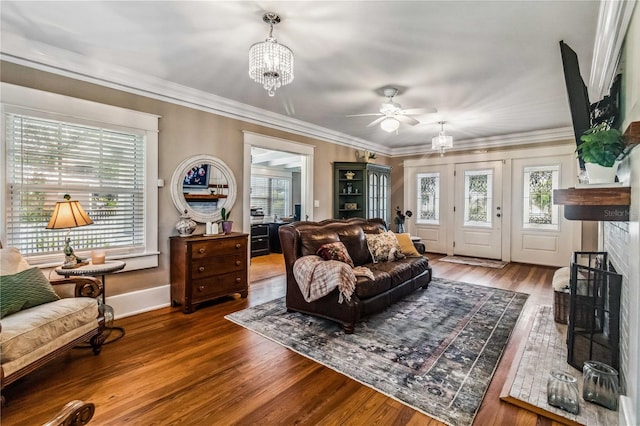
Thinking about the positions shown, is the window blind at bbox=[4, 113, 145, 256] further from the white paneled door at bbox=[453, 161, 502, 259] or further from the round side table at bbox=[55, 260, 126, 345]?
the white paneled door at bbox=[453, 161, 502, 259]

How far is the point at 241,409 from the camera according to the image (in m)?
1.81

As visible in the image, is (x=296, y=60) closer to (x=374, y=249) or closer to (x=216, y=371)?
(x=374, y=249)

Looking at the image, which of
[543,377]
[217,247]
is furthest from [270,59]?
[543,377]

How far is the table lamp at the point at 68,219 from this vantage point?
8.20 ft

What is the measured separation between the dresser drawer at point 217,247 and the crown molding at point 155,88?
1.70 m

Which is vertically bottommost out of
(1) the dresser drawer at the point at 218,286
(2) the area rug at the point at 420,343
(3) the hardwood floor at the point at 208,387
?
(3) the hardwood floor at the point at 208,387

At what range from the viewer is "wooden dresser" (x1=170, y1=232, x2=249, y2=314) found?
3.34 m

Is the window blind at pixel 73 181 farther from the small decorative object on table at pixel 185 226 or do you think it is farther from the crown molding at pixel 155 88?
the crown molding at pixel 155 88

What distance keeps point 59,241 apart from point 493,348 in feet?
13.2

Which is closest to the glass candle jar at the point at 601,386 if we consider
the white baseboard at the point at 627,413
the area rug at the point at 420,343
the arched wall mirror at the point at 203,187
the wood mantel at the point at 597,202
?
the white baseboard at the point at 627,413

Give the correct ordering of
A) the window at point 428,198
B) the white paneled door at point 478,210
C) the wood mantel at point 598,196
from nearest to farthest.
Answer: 1. the wood mantel at point 598,196
2. the white paneled door at point 478,210
3. the window at point 428,198

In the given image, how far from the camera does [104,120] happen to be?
3072mm

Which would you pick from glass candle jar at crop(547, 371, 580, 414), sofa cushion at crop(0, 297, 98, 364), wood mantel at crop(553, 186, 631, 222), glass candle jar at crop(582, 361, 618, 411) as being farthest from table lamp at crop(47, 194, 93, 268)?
glass candle jar at crop(582, 361, 618, 411)

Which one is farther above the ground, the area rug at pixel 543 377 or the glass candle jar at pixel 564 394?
the glass candle jar at pixel 564 394
